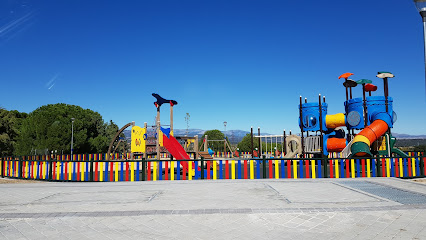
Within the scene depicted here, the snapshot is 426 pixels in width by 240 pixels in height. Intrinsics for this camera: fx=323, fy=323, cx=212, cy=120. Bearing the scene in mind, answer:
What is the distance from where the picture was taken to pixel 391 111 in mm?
22656

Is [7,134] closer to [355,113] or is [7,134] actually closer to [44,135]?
[44,135]

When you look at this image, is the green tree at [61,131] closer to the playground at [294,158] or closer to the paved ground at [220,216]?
the playground at [294,158]

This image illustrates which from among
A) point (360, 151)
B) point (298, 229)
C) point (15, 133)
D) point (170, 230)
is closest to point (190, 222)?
point (170, 230)

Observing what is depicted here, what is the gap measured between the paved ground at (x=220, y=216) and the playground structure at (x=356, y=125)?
13042 millimetres

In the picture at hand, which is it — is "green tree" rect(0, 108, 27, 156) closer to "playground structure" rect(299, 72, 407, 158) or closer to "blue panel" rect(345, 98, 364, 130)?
"playground structure" rect(299, 72, 407, 158)

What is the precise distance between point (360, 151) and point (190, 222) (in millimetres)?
16448

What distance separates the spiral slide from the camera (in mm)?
19547

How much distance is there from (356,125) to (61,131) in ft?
130

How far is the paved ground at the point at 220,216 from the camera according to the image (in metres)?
5.18

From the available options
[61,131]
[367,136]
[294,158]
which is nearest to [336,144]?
[367,136]

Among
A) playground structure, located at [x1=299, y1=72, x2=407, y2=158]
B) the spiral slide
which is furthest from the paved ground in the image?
playground structure, located at [x1=299, y1=72, x2=407, y2=158]

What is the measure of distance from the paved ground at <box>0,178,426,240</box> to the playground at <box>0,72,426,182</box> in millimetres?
4379

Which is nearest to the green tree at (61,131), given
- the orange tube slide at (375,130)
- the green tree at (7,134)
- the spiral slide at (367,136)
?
the green tree at (7,134)

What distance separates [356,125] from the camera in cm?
2369
